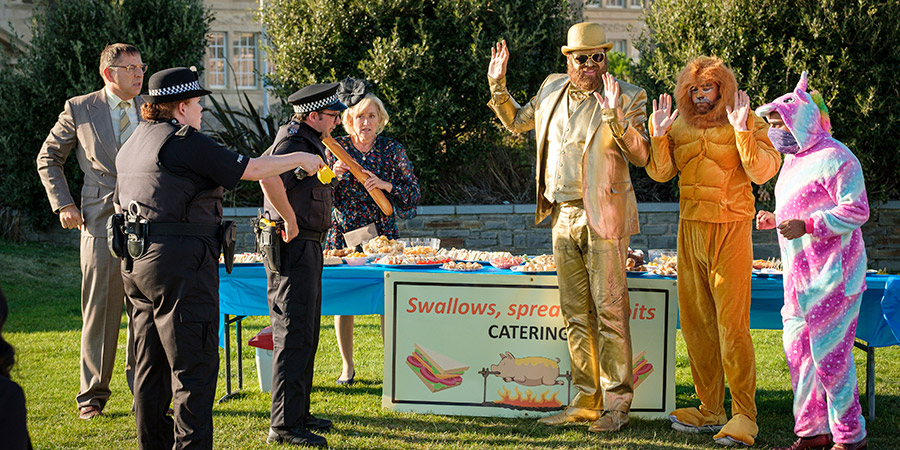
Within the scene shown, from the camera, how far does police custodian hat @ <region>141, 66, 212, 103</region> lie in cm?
374

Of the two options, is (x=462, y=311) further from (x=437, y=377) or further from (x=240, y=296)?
(x=240, y=296)

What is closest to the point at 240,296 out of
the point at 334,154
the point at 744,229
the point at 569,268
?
the point at 334,154

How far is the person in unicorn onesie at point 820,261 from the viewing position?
4.03m

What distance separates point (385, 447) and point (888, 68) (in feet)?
25.5

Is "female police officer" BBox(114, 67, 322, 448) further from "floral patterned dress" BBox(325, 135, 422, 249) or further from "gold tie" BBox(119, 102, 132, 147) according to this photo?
"floral patterned dress" BBox(325, 135, 422, 249)

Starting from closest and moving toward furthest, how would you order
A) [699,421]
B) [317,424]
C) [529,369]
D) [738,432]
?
[738,432] → [699,421] → [317,424] → [529,369]

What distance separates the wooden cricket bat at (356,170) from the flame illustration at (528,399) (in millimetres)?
1436

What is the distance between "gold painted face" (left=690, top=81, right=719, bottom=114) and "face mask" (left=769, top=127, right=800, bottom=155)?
0.33m

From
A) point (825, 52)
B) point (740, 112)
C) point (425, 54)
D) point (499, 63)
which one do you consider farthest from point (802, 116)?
point (425, 54)

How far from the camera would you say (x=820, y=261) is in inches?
161

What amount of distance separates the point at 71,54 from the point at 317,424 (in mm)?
8669

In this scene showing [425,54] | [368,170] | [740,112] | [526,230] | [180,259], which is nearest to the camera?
[180,259]

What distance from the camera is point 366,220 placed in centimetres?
585

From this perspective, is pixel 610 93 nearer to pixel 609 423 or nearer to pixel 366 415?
pixel 609 423
